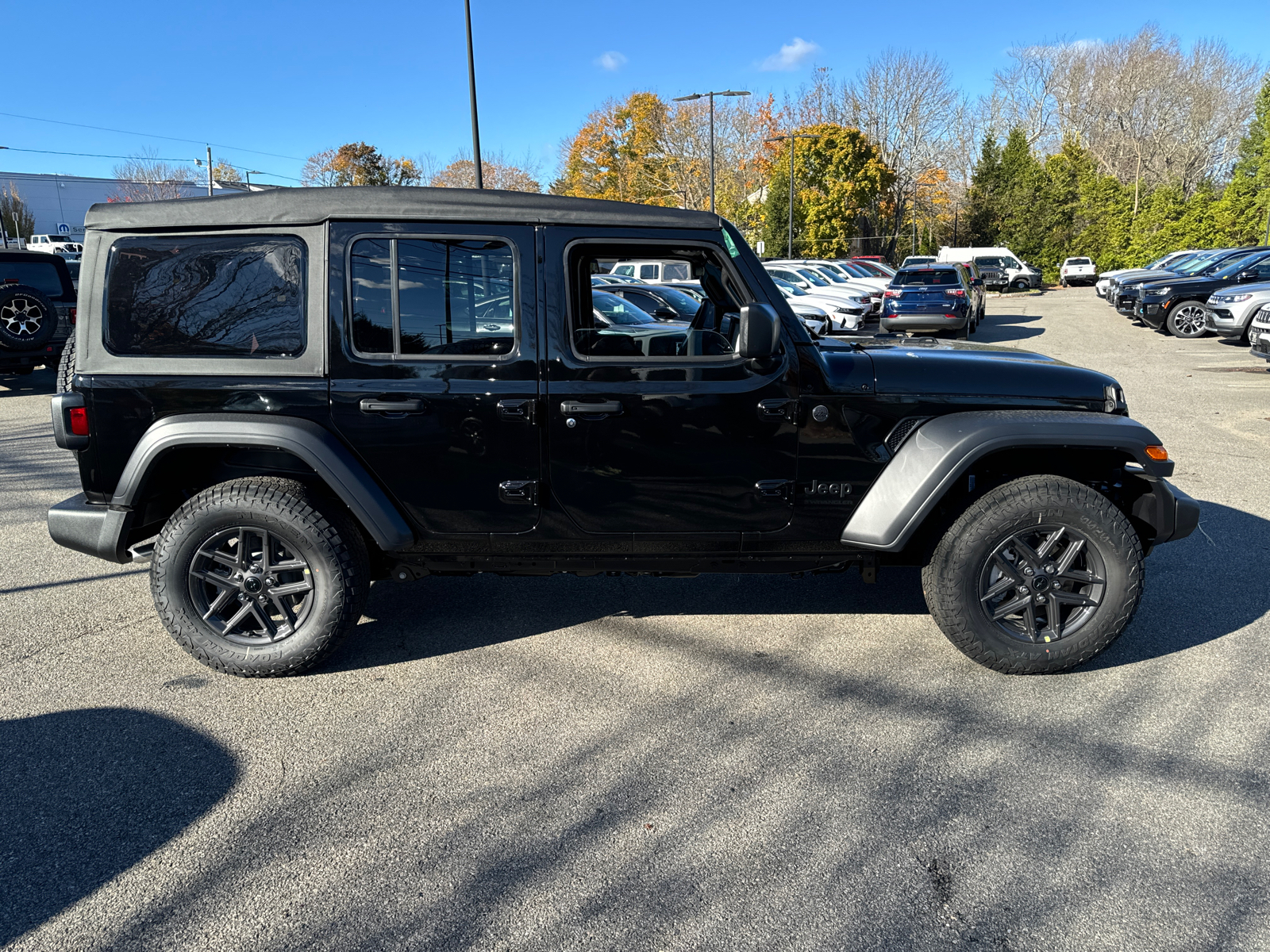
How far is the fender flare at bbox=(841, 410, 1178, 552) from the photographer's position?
3.55m

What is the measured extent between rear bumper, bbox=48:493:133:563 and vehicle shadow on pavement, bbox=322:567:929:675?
39.9 inches

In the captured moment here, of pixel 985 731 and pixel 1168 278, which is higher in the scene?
pixel 1168 278

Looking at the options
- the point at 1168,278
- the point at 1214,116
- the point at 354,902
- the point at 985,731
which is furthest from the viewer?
the point at 1214,116

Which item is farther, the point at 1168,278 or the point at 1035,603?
the point at 1168,278

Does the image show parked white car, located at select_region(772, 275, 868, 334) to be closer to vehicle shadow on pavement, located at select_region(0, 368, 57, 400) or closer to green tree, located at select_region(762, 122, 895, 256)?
vehicle shadow on pavement, located at select_region(0, 368, 57, 400)

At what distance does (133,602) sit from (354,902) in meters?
2.96

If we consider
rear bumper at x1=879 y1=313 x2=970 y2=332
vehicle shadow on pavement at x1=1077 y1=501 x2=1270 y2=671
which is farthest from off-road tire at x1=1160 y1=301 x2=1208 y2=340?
vehicle shadow on pavement at x1=1077 y1=501 x2=1270 y2=671

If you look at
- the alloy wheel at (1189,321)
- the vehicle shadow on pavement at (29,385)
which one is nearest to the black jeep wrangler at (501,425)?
the vehicle shadow on pavement at (29,385)

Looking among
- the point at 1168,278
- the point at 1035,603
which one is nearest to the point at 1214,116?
the point at 1168,278

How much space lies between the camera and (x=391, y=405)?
141 inches

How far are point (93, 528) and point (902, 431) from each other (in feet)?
11.3

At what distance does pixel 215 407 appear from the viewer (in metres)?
3.62

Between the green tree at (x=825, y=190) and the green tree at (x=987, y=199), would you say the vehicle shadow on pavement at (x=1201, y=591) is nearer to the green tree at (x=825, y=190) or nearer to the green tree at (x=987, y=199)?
the green tree at (x=825, y=190)

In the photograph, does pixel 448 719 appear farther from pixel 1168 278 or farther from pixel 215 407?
pixel 1168 278
